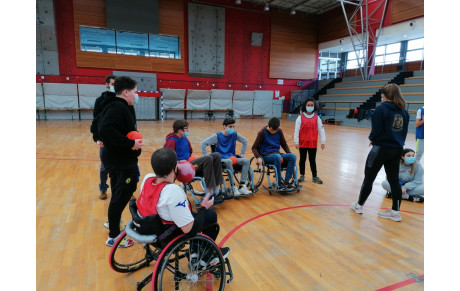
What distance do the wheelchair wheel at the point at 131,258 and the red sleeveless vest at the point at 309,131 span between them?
2665mm

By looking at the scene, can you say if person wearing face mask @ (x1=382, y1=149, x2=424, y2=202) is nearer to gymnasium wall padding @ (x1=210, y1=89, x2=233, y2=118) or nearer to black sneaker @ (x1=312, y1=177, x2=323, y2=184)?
black sneaker @ (x1=312, y1=177, x2=323, y2=184)

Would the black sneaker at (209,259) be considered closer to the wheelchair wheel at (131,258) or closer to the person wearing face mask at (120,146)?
the wheelchair wheel at (131,258)

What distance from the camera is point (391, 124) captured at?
2574 millimetres

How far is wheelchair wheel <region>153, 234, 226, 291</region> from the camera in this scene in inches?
61.0

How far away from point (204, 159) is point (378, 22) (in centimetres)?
1498

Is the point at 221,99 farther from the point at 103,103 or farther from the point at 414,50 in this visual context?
the point at 103,103

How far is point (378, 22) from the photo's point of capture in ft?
45.5

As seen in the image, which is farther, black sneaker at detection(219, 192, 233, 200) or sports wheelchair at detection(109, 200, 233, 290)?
black sneaker at detection(219, 192, 233, 200)

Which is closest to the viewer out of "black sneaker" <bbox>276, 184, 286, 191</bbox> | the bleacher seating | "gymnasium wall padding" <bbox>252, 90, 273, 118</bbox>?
"black sneaker" <bbox>276, 184, 286, 191</bbox>

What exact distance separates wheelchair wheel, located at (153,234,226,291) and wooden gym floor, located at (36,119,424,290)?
6.3 inches

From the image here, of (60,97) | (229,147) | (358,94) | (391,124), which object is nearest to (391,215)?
(391,124)

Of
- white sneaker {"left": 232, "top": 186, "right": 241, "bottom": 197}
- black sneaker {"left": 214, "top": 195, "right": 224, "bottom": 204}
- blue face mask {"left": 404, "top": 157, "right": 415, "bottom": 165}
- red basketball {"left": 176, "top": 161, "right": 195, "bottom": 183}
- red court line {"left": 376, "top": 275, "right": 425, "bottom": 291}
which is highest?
red basketball {"left": 176, "top": 161, "right": 195, "bottom": 183}

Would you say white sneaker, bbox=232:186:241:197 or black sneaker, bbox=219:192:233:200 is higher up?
white sneaker, bbox=232:186:241:197

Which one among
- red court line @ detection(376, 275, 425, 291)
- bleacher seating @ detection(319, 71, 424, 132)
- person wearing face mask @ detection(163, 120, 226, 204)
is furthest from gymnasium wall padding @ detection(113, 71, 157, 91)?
red court line @ detection(376, 275, 425, 291)
